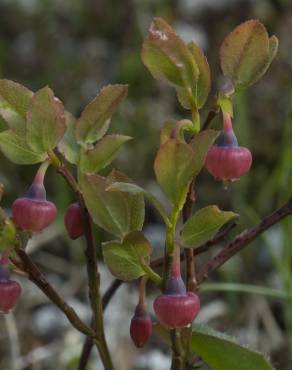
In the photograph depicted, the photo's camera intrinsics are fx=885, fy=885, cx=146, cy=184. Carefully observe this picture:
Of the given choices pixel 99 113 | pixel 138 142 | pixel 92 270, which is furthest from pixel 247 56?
pixel 138 142

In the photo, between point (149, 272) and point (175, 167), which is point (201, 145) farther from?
point (149, 272)

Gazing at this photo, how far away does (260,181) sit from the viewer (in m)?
2.28

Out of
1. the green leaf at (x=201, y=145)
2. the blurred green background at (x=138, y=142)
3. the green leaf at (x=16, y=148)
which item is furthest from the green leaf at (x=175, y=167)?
the blurred green background at (x=138, y=142)

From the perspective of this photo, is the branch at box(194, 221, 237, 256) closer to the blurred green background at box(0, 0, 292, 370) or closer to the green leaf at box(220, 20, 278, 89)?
the green leaf at box(220, 20, 278, 89)

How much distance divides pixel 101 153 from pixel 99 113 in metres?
0.04

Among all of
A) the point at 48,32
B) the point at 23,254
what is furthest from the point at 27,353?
the point at 48,32

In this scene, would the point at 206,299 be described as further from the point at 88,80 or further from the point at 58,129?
the point at 58,129

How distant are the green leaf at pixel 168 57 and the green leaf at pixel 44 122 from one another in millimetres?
90

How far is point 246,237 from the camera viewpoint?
0.90 metres

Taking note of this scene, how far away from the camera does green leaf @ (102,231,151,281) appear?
0.81 meters

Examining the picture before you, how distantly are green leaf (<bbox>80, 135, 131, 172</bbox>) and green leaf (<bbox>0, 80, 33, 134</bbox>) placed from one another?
66 millimetres

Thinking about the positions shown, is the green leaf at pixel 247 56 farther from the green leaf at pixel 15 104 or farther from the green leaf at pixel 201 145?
the green leaf at pixel 15 104

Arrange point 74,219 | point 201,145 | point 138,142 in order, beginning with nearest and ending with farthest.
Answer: point 201,145 → point 74,219 → point 138,142

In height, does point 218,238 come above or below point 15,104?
below
